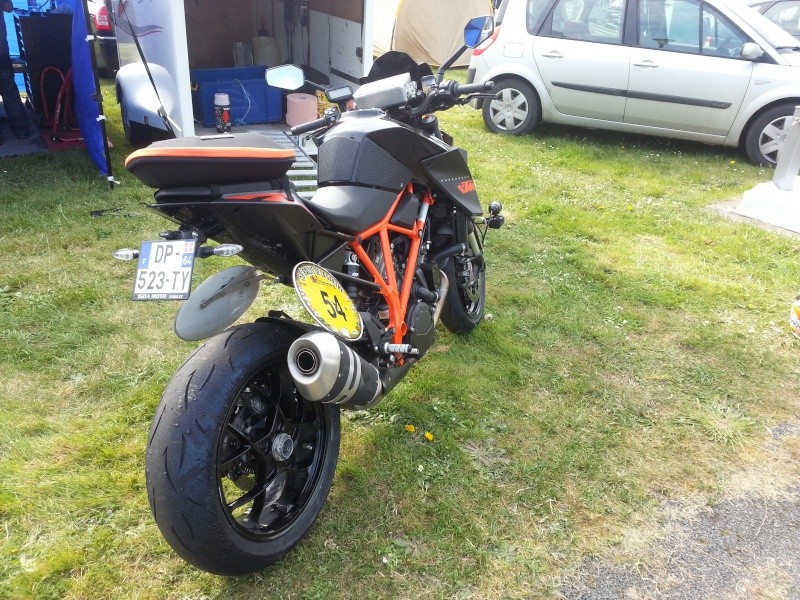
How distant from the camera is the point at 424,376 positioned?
3.29 meters

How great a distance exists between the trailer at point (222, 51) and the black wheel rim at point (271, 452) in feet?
10.5

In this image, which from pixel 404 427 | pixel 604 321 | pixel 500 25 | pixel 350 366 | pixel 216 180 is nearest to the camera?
pixel 216 180

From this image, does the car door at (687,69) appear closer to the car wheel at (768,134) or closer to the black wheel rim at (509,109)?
the car wheel at (768,134)

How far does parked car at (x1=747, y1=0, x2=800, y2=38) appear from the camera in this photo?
912 cm

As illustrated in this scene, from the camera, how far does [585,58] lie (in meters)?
7.41

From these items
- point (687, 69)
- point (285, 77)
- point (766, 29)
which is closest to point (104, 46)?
point (687, 69)

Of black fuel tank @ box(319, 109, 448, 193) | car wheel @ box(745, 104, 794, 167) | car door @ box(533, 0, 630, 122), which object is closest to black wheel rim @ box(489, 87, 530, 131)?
car door @ box(533, 0, 630, 122)

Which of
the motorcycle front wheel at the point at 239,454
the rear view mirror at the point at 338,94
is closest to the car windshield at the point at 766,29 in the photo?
the rear view mirror at the point at 338,94

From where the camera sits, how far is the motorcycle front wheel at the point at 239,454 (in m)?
1.86

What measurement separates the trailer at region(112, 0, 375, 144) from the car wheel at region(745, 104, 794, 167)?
163 inches

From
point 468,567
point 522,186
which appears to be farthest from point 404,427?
point 522,186

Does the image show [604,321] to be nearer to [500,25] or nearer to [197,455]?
[197,455]

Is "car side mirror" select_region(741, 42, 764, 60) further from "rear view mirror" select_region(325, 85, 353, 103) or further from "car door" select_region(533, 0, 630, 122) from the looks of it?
"rear view mirror" select_region(325, 85, 353, 103)

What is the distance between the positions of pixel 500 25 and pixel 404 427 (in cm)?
651
